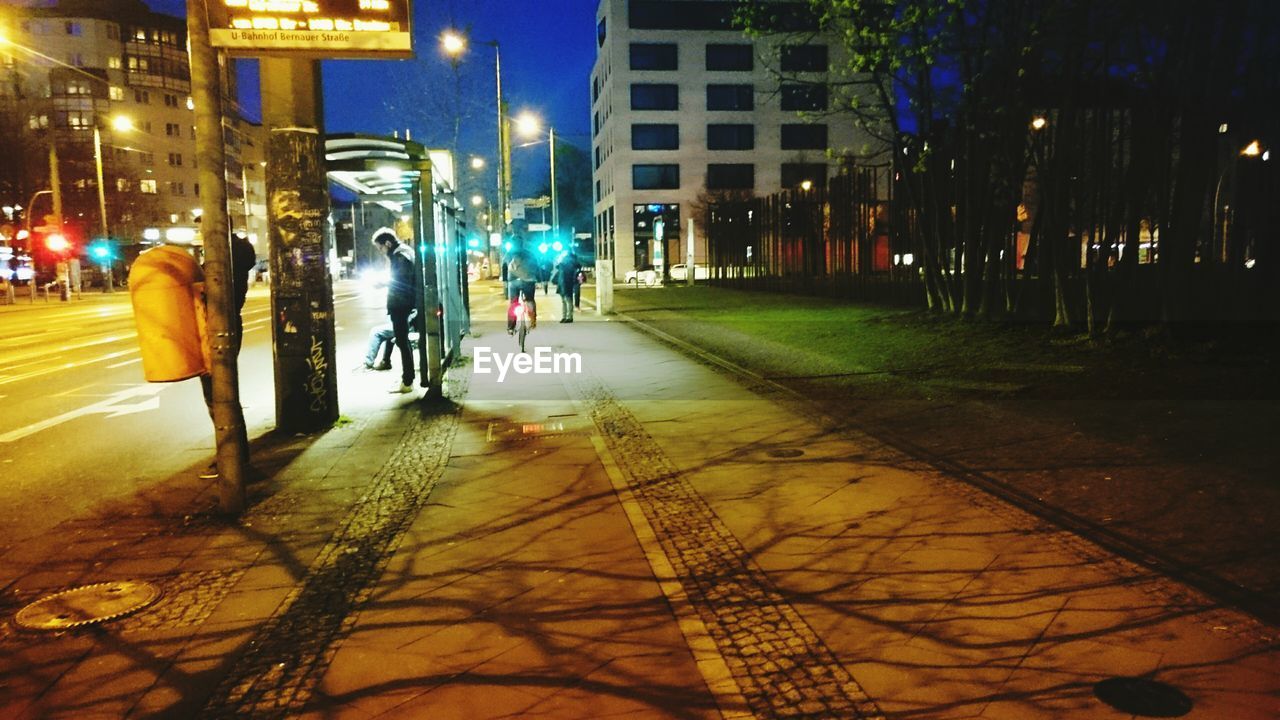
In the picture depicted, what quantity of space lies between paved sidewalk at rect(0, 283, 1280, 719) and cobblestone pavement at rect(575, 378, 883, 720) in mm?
15

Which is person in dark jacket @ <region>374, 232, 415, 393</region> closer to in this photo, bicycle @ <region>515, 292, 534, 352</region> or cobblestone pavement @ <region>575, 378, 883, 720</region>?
bicycle @ <region>515, 292, 534, 352</region>

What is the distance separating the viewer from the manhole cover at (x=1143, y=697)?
3.25m

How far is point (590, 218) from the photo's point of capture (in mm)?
107188

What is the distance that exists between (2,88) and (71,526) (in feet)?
275

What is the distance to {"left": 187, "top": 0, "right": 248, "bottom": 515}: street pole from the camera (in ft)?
18.7

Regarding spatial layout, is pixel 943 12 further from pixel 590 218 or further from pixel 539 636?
pixel 590 218

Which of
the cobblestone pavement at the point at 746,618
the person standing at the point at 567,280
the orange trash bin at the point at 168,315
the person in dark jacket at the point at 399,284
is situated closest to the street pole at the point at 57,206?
the person standing at the point at 567,280

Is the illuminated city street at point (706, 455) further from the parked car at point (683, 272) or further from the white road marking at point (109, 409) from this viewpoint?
the parked car at point (683, 272)

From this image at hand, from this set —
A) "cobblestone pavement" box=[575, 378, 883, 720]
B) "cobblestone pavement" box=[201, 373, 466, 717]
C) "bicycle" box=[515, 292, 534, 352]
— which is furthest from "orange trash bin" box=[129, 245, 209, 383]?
"bicycle" box=[515, 292, 534, 352]

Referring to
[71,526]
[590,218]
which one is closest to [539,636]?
[71,526]

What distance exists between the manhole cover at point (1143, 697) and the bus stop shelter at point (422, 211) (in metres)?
7.69

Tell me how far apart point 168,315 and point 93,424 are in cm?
388

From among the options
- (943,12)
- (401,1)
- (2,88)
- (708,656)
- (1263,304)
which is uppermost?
(2,88)

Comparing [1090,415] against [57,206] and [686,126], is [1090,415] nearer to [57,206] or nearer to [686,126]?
[57,206]
